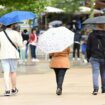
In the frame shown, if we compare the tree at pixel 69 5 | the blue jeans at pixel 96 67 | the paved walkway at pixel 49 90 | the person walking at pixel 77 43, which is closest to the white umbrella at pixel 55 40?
the blue jeans at pixel 96 67

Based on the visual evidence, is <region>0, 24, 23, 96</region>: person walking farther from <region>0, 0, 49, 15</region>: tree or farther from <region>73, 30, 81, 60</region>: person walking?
<region>73, 30, 81, 60</region>: person walking

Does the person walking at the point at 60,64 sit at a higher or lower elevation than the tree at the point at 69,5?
lower

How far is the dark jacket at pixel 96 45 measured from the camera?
1127 centimetres

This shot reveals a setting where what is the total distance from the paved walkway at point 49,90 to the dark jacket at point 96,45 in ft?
2.88

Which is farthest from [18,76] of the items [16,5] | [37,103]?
[37,103]

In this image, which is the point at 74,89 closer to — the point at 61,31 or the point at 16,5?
the point at 61,31

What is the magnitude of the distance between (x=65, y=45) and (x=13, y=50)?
1.13m

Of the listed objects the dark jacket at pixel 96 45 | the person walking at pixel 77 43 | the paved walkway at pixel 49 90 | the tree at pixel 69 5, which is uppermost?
the tree at pixel 69 5

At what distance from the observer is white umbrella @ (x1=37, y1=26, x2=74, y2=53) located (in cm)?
1130

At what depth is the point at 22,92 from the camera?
12195 mm

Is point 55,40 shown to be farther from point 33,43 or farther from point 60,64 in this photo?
point 33,43

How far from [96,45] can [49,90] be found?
1.95 m

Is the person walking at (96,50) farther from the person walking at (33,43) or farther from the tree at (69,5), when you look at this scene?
the tree at (69,5)

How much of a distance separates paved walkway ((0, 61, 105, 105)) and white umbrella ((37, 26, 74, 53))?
1033 mm
